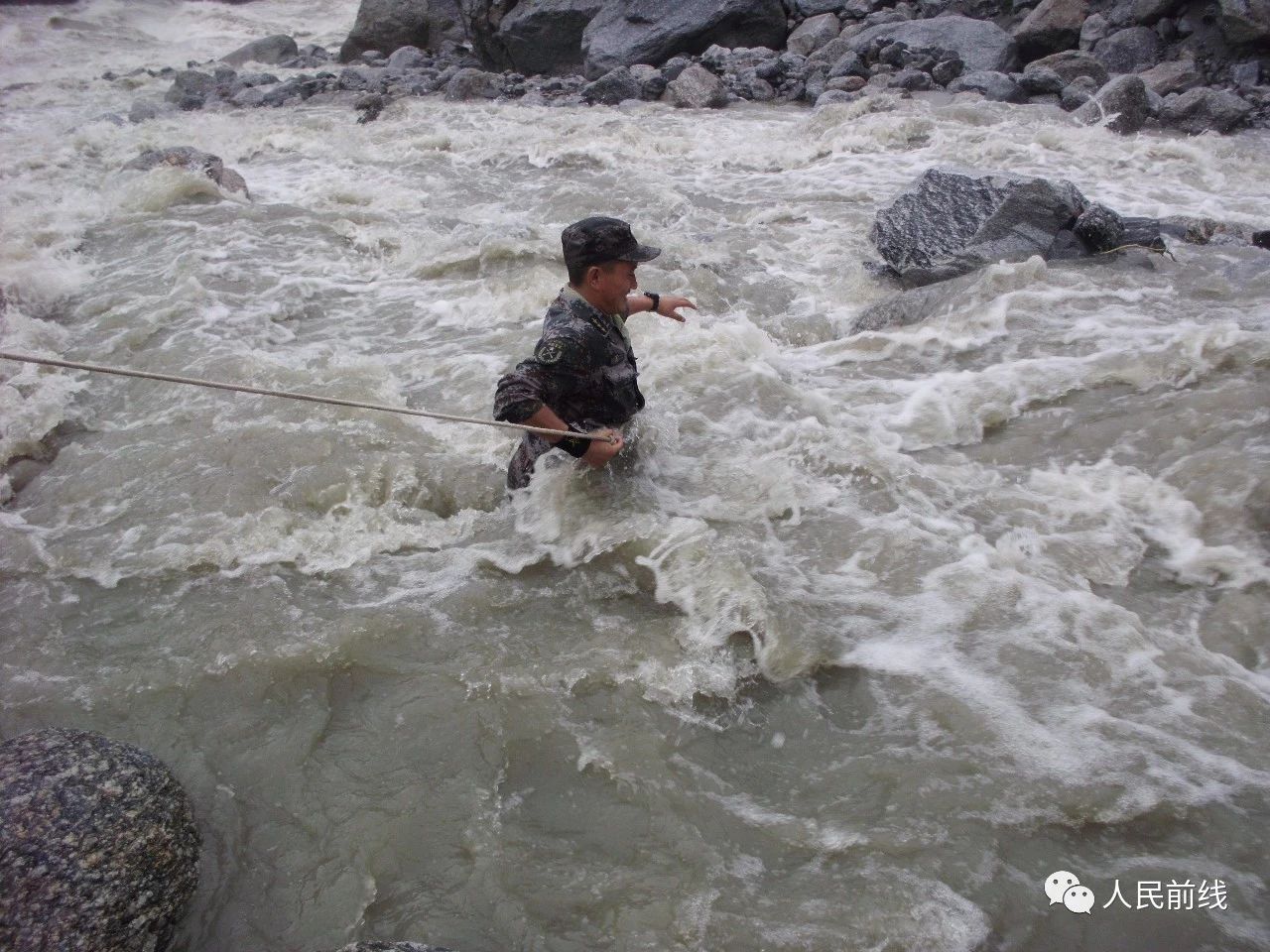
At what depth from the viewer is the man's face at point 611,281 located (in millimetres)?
3527

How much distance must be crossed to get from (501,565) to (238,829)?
1.59 m

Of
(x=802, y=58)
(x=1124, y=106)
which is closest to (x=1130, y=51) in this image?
(x=1124, y=106)

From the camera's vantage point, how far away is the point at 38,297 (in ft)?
24.2

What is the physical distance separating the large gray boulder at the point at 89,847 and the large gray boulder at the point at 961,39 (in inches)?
605

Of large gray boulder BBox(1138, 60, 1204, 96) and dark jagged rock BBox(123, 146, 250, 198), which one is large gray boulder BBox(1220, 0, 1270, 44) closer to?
large gray boulder BBox(1138, 60, 1204, 96)

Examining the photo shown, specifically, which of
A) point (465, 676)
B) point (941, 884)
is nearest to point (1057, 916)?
point (941, 884)

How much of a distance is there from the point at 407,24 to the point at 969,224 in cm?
1907

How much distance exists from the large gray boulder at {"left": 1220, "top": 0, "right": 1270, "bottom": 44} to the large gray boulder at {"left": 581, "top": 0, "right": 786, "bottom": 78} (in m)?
7.69

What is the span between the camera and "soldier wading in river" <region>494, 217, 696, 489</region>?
135 inches

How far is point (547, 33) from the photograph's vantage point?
18.1 meters

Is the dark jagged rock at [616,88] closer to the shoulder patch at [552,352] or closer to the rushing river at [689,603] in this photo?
the rushing river at [689,603]

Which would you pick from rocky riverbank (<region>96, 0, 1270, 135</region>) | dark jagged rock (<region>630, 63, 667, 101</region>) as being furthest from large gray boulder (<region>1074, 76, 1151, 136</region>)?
dark jagged rock (<region>630, 63, 667, 101</region>)

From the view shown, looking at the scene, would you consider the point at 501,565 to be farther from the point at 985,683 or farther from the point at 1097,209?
the point at 1097,209

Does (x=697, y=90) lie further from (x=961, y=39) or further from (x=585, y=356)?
(x=585, y=356)
